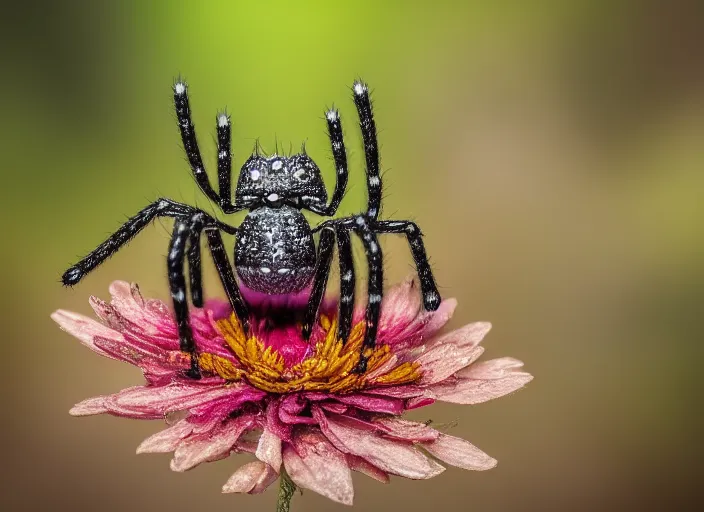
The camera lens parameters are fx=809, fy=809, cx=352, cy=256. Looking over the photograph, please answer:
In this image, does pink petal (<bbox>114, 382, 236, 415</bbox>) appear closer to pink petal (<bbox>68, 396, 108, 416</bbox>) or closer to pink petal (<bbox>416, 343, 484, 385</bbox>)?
pink petal (<bbox>68, 396, 108, 416</bbox>)

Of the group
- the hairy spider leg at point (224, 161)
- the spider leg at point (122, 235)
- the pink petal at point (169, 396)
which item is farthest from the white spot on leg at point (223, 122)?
the pink petal at point (169, 396)

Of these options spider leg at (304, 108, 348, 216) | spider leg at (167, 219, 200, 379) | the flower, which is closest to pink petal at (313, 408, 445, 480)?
the flower

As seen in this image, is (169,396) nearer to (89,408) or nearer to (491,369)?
(89,408)

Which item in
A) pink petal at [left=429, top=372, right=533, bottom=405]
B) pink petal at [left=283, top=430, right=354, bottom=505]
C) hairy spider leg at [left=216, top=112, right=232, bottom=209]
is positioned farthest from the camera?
hairy spider leg at [left=216, top=112, right=232, bottom=209]

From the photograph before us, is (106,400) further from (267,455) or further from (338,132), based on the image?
(338,132)

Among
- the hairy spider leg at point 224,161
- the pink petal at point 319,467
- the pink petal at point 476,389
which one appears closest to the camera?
the pink petal at point 319,467

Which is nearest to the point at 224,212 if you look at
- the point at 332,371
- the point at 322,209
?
the point at 322,209

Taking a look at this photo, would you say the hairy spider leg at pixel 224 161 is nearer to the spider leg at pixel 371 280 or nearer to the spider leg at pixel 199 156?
the spider leg at pixel 199 156
